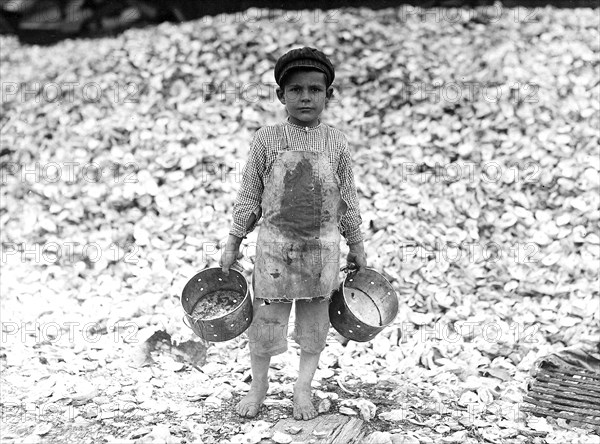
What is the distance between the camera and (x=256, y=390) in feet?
9.96

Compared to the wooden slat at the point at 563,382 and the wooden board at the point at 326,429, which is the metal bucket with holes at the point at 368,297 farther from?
the wooden slat at the point at 563,382

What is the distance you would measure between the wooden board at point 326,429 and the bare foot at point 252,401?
5.1 inches

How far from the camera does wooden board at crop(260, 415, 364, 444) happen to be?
282 centimetres

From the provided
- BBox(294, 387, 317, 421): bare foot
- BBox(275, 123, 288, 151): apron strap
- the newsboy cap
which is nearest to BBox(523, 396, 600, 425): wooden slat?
BBox(294, 387, 317, 421): bare foot

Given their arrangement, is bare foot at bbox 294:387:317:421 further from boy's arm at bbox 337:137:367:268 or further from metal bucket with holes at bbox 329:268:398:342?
boy's arm at bbox 337:137:367:268

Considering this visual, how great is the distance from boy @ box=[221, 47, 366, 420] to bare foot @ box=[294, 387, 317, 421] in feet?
0.73

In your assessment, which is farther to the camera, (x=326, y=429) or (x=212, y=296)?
(x=212, y=296)

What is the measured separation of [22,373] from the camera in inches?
133

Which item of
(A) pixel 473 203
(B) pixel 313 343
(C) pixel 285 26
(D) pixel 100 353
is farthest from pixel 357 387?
(C) pixel 285 26

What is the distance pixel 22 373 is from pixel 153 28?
4197 millimetres

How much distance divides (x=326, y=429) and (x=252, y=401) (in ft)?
1.09

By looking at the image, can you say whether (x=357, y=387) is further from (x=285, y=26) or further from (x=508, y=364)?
(x=285, y=26)

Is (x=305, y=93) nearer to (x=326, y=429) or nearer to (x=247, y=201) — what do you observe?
(x=247, y=201)

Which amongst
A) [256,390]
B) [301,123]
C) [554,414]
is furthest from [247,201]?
[554,414]
